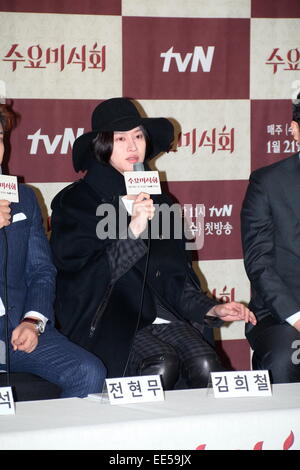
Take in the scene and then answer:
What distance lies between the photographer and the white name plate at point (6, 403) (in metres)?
1.69

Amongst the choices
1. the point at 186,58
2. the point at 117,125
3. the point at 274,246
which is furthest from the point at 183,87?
the point at 274,246

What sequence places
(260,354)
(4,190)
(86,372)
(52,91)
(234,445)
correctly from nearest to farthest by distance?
(234,445), (4,190), (86,372), (260,354), (52,91)

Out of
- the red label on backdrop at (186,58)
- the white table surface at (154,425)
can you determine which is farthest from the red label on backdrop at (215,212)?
the white table surface at (154,425)

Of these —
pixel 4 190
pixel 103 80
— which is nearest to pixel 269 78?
pixel 103 80

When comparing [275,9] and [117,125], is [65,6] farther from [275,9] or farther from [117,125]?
[275,9]

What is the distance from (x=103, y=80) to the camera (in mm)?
3340

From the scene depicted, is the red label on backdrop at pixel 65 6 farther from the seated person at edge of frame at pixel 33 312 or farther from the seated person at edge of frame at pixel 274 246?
the seated person at edge of frame at pixel 274 246

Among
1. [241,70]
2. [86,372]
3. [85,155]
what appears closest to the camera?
[86,372]

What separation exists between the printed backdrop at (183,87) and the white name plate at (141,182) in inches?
48.7

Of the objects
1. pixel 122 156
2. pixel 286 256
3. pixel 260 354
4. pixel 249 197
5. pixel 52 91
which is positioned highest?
pixel 52 91

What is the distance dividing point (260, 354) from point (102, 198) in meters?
0.84

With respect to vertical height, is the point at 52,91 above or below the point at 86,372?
above

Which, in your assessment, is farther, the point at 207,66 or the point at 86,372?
the point at 207,66

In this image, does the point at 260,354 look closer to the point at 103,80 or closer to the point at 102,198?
the point at 102,198
